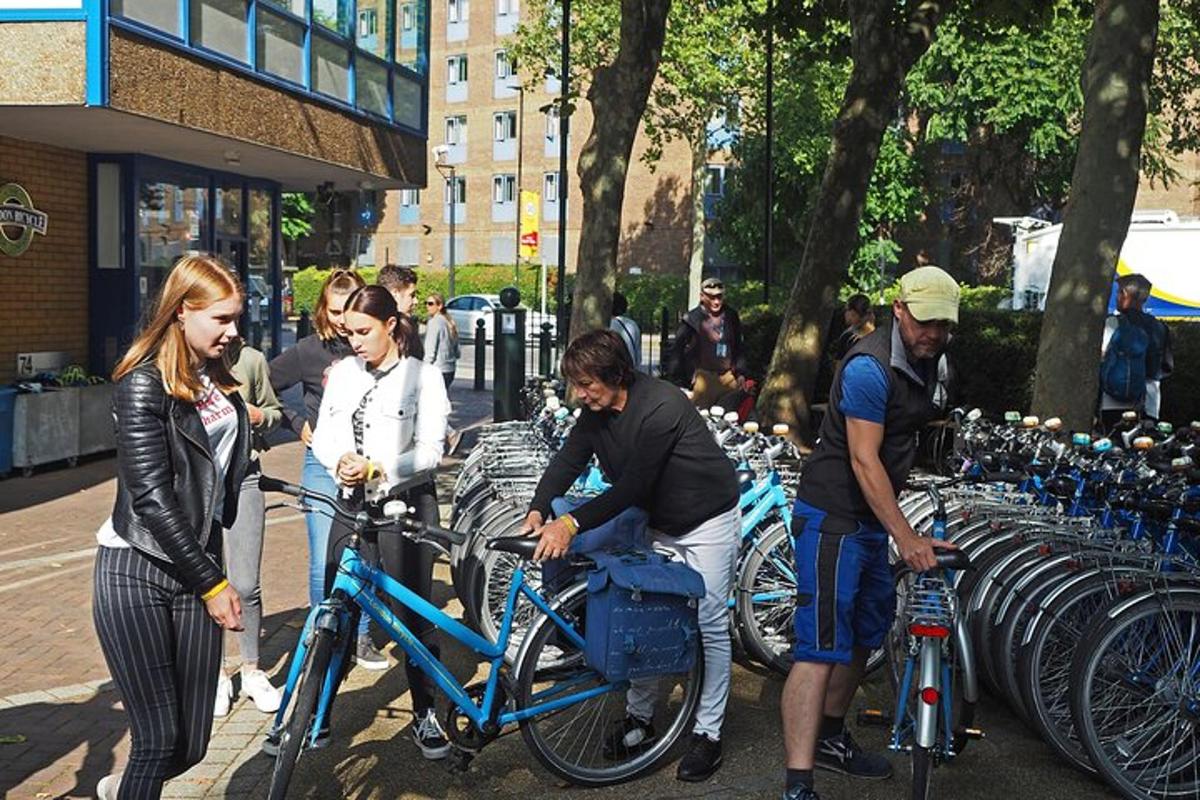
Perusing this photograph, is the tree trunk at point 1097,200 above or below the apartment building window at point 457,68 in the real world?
below

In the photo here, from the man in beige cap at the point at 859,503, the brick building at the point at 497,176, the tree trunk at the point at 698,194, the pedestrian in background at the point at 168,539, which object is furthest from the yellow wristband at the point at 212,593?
the brick building at the point at 497,176

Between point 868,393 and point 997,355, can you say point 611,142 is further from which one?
point 868,393

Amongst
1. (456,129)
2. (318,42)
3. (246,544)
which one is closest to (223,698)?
(246,544)

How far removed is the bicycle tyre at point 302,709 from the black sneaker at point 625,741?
131cm

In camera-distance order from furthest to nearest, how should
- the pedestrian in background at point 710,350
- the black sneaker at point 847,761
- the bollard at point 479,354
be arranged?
the bollard at point 479,354 → the pedestrian in background at point 710,350 → the black sneaker at point 847,761

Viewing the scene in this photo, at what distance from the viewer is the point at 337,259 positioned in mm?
18141

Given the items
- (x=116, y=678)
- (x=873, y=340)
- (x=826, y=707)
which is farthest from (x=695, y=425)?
(x=116, y=678)

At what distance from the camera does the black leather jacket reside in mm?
3369

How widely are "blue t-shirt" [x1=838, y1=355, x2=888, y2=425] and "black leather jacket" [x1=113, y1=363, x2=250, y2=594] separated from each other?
77.3 inches

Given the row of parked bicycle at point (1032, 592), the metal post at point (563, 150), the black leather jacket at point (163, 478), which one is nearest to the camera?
the black leather jacket at point (163, 478)

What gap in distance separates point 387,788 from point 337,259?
14009 millimetres

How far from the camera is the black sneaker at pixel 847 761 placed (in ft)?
16.0

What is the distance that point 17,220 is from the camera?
42.8ft

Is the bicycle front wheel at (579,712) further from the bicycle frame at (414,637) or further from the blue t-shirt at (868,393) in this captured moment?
Result: the blue t-shirt at (868,393)
